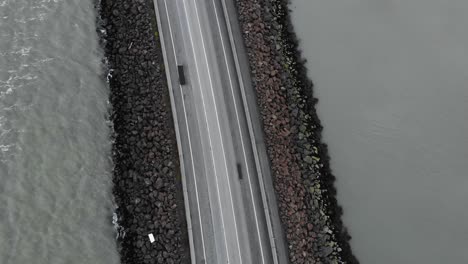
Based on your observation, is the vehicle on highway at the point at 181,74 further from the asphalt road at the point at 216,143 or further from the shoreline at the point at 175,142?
the shoreline at the point at 175,142

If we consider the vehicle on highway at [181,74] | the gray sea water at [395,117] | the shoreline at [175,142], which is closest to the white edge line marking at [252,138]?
the shoreline at [175,142]

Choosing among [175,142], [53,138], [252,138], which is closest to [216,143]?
[252,138]

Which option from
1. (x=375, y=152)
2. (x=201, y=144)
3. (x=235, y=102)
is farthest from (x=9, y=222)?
(x=375, y=152)

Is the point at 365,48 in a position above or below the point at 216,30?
below

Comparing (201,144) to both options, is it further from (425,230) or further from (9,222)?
(425,230)

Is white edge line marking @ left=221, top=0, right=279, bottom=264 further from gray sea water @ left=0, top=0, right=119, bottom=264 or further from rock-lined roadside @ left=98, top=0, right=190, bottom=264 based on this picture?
gray sea water @ left=0, top=0, right=119, bottom=264

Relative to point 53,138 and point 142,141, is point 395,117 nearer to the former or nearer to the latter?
point 142,141
